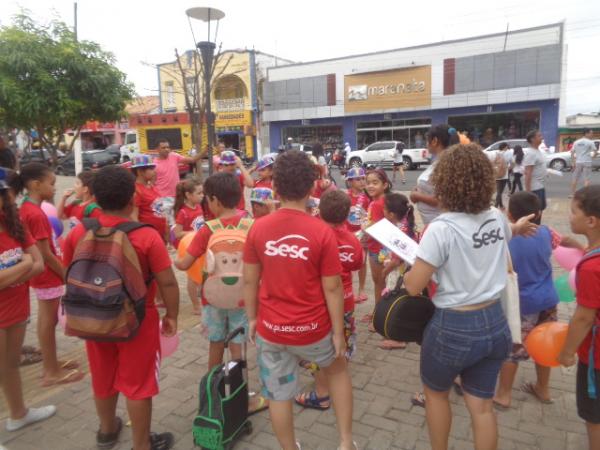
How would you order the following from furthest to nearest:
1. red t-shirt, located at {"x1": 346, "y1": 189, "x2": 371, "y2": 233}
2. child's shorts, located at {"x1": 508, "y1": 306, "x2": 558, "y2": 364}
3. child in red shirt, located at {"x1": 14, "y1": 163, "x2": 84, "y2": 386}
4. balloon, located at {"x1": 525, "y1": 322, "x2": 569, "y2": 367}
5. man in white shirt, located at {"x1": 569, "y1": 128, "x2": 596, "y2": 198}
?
man in white shirt, located at {"x1": 569, "y1": 128, "x2": 596, "y2": 198}, red t-shirt, located at {"x1": 346, "y1": 189, "x2": 371, "y2": 233}, child in red shirt, located at {"x1": 14, "y1": 163, "x2": 84, "y2": 386}, child's shorts, located at {"x1": 508, "y1": 306, "x2": 558, "y2": 364}, balloon, located at {"x1": 525, "y1": 322, "x2": 569, "y2": 367}

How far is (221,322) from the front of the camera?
3.02 metres

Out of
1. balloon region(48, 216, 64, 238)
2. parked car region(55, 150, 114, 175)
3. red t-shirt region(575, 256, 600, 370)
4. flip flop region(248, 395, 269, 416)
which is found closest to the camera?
red t-shirt region(575, 256, 600, 370)

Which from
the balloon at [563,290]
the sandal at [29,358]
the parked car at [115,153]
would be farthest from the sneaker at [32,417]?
the parked car at [115,153]

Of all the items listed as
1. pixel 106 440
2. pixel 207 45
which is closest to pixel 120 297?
pixel 106 440

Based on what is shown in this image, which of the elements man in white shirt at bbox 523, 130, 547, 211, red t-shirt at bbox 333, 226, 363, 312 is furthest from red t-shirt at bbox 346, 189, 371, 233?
man in white shirt at bbox 523, 130, 547, 211

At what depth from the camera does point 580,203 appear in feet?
7.39

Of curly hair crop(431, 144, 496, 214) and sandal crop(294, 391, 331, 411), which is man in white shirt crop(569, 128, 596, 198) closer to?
sandal crop(294, 391, 331, 411)

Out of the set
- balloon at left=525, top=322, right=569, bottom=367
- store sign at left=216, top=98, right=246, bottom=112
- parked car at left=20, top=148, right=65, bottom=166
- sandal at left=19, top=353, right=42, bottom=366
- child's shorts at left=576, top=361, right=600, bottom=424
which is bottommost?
sandal at left=19, top=353, right=42, bottom=366

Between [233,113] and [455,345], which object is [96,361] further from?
[233,113]

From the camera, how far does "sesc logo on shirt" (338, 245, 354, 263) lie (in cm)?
314

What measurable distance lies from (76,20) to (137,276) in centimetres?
2032

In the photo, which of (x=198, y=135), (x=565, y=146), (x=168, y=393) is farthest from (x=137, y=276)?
(x=565, y=146)

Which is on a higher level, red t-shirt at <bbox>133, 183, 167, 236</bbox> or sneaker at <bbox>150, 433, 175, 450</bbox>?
red t-shirt at <bbox>133, 183, 167, 236</bbox>

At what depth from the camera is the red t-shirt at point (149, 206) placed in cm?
475
